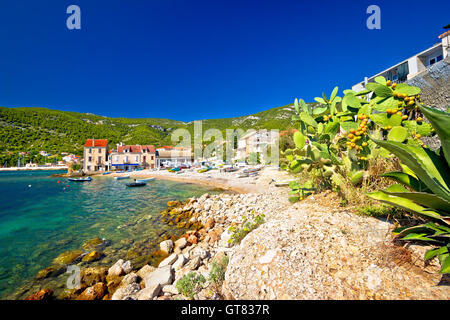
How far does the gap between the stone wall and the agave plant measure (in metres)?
1.25

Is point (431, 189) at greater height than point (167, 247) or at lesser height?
greater

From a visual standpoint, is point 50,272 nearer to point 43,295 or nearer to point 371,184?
point 43,295

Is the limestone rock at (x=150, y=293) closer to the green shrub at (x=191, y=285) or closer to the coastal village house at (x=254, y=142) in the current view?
the green shrub at (x=191, y=285)

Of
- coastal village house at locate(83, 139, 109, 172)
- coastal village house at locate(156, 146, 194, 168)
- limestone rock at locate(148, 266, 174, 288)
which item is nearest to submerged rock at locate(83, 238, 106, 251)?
limestone rock at locate(148, 266, 174, 288)

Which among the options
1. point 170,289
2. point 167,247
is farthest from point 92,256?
point 170,289

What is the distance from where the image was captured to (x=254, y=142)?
158ft

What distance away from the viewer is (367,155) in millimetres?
2705

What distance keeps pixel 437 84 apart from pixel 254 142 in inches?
1823

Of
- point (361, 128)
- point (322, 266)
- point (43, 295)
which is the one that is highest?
point (361, 128)

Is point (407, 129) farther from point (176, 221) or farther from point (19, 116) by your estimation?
point (19, 116)

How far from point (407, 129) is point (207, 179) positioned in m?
25.3

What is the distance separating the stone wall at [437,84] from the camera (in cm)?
222

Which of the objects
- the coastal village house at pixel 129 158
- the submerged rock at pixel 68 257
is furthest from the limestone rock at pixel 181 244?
the coastal village house at pixel 129 158
